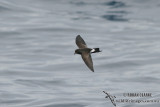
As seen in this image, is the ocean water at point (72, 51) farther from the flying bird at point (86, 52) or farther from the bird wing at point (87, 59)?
the bird wing at point (87, 59)

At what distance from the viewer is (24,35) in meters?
25.3

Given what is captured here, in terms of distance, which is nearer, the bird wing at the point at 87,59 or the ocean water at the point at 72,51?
the bird wing at the point at 87,59

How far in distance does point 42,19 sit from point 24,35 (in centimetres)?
265

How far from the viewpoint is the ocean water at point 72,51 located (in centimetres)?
1858

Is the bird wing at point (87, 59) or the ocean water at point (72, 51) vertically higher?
the bird wing at point (87, 59)

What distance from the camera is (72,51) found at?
23.8 metres

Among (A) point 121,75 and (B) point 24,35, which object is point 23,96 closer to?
(A) point 121,75

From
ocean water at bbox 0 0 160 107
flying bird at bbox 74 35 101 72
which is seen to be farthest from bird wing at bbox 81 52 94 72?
ocean water at bbox 0 0 160 107

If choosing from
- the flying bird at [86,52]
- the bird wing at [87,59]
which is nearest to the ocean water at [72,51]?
the flying bird at [86,52]

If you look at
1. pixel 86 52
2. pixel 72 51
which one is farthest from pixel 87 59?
pixel 72 51

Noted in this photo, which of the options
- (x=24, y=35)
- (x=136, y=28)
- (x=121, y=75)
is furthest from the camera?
(x=136, y=28)

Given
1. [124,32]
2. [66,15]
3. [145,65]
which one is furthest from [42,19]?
[145,65]

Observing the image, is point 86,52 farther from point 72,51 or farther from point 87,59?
point 72,51

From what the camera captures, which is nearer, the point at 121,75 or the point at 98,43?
the point at 121,75
